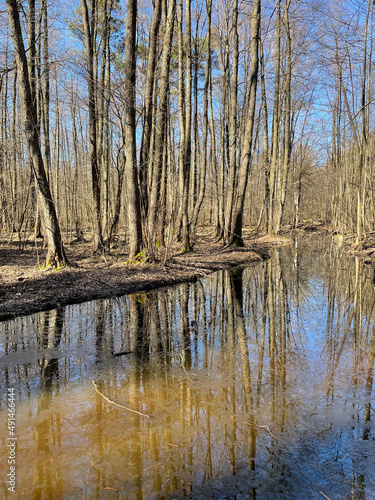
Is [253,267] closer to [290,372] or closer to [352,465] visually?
[290,372]

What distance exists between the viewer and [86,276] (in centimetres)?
920

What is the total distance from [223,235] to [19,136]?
9.36 m

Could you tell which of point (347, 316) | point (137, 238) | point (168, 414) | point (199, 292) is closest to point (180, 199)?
point (137, 238)

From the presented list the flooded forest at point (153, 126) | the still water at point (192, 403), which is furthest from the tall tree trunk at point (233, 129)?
the still water at point (192, 403)

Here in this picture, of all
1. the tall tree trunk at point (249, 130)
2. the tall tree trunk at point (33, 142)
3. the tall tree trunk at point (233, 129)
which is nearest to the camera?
the tall tree trunk at point (33, 142)

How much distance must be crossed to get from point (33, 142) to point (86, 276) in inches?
147

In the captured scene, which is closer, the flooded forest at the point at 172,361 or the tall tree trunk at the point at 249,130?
the flooded forest at the point at 172,361

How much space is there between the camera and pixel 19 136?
1430cm

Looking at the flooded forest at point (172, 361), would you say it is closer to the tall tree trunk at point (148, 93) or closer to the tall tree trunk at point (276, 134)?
the tall tree trunk at point (148, 93)

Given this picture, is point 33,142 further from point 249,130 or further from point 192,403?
point 249,130

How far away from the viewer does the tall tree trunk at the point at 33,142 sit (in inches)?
363

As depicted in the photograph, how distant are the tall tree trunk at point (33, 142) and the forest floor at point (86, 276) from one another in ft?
1.59

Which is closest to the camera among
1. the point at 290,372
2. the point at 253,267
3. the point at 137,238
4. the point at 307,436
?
the point at 307,436

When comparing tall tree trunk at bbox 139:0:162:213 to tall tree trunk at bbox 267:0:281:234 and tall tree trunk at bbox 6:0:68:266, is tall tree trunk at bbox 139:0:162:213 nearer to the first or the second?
tall tree trunk at bbox 6:0:68:266
